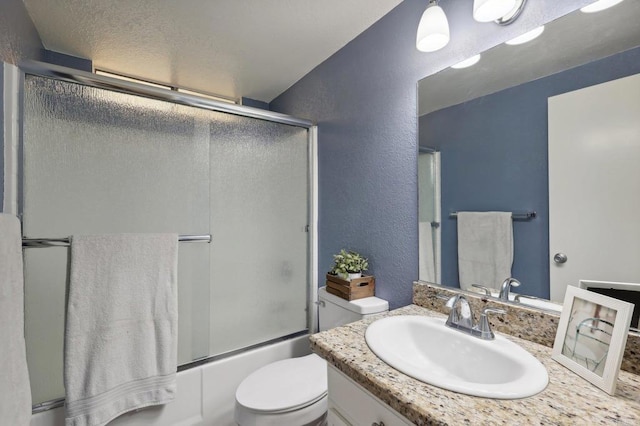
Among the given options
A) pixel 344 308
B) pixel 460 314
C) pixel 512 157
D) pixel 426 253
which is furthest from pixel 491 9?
pixel 344 308

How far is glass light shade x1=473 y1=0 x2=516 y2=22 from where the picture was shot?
0.88 metres

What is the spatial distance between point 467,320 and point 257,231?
121 cm

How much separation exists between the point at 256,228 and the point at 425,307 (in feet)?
3.41

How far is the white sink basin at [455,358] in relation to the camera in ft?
1.98

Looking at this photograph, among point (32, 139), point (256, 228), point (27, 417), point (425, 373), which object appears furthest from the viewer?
point (256, 228)

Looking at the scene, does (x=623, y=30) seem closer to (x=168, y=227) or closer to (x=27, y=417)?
(x=168, y=227)

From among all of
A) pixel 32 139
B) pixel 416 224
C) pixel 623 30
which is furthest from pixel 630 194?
pixel 32 139

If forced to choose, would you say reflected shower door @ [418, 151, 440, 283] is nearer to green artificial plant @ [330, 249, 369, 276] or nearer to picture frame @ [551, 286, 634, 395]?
green artificial plant @ [330, 249, 369, 276]

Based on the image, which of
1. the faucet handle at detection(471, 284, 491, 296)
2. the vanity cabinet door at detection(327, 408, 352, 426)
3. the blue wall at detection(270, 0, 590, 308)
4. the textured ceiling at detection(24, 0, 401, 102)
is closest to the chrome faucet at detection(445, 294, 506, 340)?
the faucet handle at detection(471, 284, 491, 296)

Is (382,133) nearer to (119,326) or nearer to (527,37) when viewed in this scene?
(527,37)

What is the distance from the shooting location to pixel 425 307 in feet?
3.82

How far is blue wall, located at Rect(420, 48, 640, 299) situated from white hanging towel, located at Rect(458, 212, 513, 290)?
0.03m

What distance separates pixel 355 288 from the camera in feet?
4.60

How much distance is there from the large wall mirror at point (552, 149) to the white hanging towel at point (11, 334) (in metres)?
1.36
